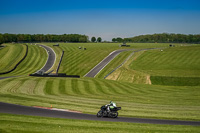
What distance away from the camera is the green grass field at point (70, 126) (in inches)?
732

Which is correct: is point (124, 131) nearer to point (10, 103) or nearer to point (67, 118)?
point (67, 118)

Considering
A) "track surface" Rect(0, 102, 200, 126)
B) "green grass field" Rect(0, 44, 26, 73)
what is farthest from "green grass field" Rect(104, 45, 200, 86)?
"green grass field" Rect(0, 44, 26, 73)

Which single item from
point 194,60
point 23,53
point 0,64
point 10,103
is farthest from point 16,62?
point 194,60

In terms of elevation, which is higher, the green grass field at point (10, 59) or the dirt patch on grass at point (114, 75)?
the green grass field at point (10, 59)

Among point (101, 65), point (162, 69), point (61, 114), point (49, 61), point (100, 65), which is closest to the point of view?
point (61, 114)

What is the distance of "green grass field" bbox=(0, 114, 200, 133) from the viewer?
18.6 m

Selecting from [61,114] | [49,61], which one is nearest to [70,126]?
[61,114]

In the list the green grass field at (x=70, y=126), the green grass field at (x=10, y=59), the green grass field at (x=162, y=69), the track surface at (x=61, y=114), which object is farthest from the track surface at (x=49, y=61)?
the green grass field at (x=70, y=126)

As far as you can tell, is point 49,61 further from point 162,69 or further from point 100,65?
point 162,69

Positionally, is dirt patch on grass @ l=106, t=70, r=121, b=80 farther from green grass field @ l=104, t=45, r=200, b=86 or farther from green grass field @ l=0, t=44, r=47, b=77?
green grass field @ l=0, t=44, r=47, b=77

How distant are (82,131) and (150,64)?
210ft

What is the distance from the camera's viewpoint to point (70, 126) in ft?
64.7

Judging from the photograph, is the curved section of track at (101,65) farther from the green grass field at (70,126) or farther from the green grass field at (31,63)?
the green grass field at (70,126)

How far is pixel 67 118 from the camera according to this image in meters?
22.4
